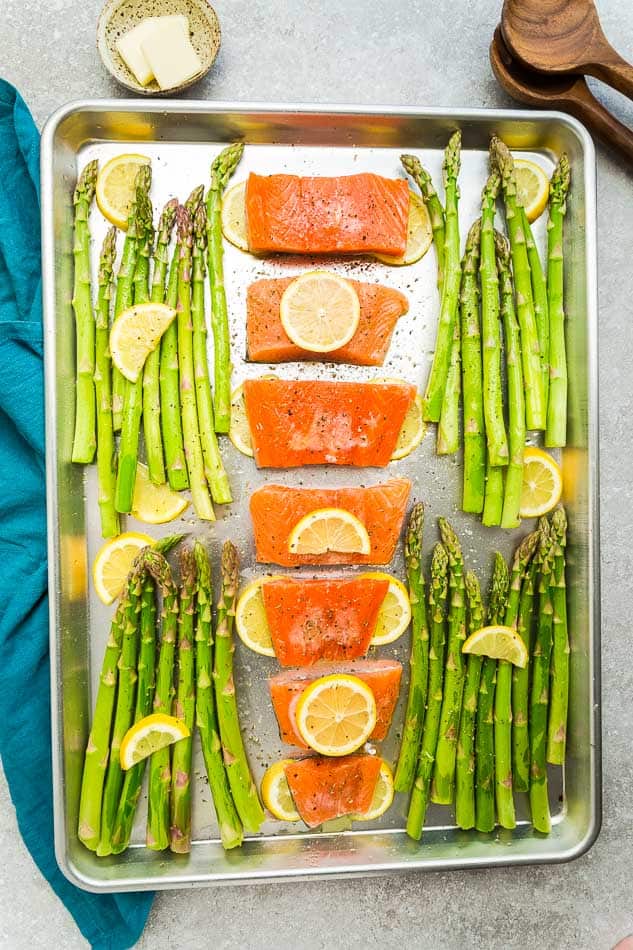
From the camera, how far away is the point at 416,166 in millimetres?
3242

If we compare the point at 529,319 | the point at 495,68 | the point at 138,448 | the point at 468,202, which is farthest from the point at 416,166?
the point at 138,448

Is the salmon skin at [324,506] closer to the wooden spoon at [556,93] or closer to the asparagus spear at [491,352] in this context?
the asparagus spear at [491,352]

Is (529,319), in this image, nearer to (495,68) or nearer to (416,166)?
(416,166)

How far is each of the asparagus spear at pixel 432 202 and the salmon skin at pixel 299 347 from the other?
11.0 inches

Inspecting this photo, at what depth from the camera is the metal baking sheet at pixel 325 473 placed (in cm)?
310

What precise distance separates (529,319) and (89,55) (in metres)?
2.18

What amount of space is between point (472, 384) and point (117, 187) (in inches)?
66.2

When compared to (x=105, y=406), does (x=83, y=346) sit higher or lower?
higher

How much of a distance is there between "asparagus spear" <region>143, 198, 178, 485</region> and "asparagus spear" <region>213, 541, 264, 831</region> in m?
0.45

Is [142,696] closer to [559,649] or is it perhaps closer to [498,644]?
[498,644]

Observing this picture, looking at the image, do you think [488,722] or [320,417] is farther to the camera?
[488,722]

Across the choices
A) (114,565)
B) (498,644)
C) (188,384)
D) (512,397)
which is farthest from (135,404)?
(498,644)

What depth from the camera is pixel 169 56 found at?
121 inches

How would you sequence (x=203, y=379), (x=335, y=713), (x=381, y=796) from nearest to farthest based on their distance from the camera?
(x=335, y=713)
(x=203, y=379)
(x=381, y=796)
